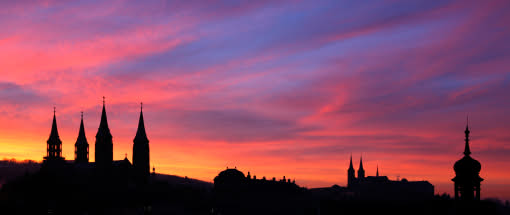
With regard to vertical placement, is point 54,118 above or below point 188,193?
above

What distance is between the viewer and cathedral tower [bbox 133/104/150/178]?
161 meters

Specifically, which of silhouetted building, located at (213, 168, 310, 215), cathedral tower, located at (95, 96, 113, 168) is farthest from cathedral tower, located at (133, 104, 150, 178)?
silhouetted building, located at (213, 168, 310, 215)

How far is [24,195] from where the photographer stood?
140 meters

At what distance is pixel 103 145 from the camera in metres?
156

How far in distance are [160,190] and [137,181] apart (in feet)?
26.5

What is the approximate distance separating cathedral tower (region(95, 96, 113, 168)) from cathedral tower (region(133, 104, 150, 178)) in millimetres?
5775

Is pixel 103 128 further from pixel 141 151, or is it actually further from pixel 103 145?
pixel 141 151

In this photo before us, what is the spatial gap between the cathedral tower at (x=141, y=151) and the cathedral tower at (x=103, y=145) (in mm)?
5775

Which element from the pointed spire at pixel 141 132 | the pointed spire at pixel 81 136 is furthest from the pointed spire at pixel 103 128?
the pointed spire at pixel 141 132

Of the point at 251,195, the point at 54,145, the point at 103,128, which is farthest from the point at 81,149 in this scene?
the point at 251,195

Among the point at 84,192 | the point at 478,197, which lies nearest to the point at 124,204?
the point at 84,192

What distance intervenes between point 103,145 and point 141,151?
30.6 ft

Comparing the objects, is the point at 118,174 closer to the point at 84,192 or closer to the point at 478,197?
the point at 84,192

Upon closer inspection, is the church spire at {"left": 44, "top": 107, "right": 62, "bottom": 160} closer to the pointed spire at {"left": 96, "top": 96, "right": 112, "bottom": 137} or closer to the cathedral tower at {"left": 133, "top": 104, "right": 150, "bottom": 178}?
the pointed spire at {"left": 96, "top": 96, "right": 112, "bottom": 137}
